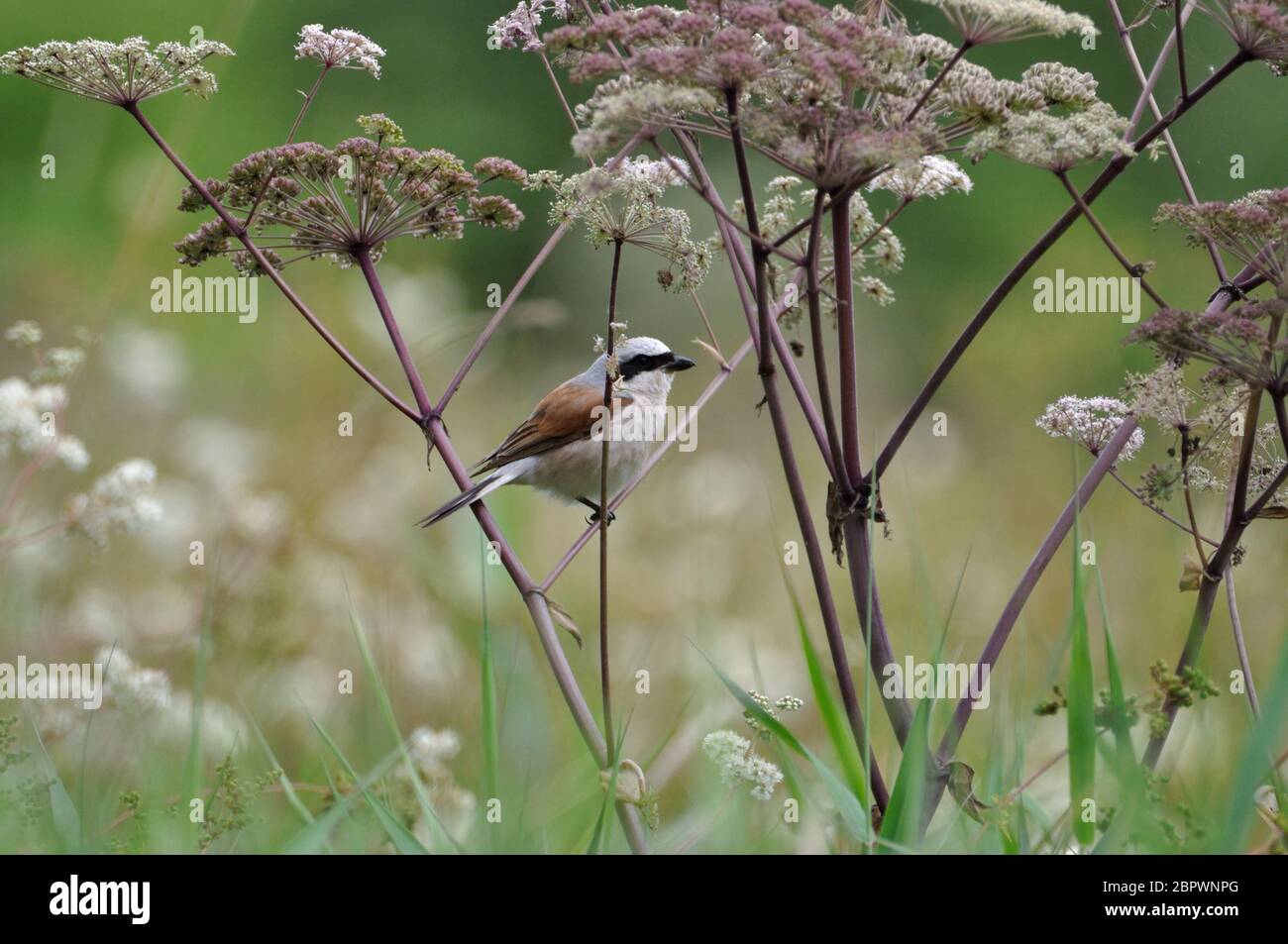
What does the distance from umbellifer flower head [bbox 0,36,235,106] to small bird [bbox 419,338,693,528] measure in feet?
4.46

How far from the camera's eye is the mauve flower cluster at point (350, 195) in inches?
82.0

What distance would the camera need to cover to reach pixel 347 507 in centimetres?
396

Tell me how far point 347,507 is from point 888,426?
2.38m

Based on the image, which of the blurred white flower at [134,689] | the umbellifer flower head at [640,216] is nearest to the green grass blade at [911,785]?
the umbellifer flower head at [640,216]

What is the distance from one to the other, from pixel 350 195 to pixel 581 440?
1.36 meters

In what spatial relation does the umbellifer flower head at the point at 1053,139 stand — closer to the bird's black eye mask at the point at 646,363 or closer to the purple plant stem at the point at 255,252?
the purple plant stem at the point at 255,252

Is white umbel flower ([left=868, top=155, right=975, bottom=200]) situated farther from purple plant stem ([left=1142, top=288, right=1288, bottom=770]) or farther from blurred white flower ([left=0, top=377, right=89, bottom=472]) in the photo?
blurred white flower ([left=0, top=377, right=89, bottom=472])

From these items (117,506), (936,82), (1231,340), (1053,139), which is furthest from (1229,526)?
(117,506)

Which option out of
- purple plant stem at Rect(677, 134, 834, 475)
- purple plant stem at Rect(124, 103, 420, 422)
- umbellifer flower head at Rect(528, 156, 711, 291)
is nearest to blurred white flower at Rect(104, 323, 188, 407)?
purple plant stem at Rect(124, 103, 420, 422)

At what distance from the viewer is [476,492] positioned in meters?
2.47

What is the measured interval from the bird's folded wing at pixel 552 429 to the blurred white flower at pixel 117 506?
90cm

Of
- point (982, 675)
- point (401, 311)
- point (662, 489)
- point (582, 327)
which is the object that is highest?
point (582, 327)
